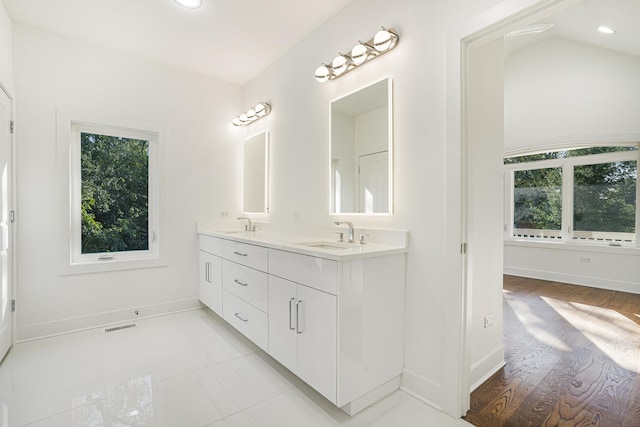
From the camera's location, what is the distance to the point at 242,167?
3.82m

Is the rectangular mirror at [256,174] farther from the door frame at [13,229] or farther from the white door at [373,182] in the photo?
the door frame at [13,229]

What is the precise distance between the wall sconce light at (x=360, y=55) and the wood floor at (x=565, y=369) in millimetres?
2290

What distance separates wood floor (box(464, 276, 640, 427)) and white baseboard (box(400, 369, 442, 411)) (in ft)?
0.57

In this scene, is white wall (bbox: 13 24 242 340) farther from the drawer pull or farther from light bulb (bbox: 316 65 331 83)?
light bulb (bbox: 316 65 331 83)

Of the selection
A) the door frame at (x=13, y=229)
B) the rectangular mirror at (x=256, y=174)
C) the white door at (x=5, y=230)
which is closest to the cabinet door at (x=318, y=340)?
the rectangular mirror at (x=256, y=174)

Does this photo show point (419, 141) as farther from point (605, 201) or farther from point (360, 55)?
point (605, 201)

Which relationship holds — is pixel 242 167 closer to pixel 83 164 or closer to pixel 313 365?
pixel 83 164

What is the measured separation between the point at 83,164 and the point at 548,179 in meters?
6.55

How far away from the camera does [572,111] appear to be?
14.5ft

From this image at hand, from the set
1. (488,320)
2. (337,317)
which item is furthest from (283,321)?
(488,320)

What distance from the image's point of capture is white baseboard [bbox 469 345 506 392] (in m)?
1.96

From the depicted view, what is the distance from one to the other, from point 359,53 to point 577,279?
4.99 metres

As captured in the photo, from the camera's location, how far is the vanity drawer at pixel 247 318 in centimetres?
222

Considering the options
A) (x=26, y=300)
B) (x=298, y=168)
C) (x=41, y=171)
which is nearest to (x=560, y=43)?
(x=298, y=168)
